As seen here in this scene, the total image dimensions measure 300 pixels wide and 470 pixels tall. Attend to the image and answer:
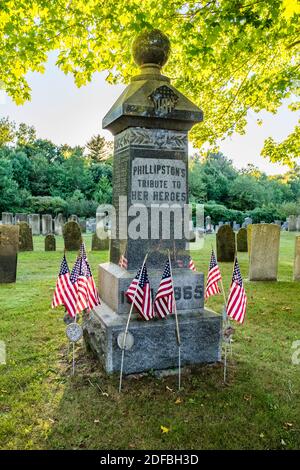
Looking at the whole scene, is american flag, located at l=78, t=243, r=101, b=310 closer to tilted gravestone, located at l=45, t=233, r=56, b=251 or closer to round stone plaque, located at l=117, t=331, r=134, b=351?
round stone plaque, located at l=117, t=331, r=134, b=351

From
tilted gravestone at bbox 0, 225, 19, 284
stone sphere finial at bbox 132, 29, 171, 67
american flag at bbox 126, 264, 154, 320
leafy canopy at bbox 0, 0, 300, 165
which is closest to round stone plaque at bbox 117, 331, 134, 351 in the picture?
american flag at bbox 126, 264, 154, 320

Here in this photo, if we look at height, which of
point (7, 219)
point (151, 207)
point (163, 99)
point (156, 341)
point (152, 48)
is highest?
point (152, 48)

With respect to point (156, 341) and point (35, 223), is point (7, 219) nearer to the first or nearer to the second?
point (35, 223)

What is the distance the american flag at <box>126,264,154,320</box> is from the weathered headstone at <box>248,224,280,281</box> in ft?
20.1

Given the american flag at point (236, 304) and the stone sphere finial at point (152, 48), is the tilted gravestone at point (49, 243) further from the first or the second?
the american flag at point (236, 304)

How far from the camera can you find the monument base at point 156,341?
3.95 metres

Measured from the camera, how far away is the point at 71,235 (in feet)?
49.5

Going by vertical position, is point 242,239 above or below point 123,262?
above

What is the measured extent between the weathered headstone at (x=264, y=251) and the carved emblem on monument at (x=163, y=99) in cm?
579

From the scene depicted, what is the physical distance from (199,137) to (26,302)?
7.43m

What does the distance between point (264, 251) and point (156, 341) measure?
627 centimetres

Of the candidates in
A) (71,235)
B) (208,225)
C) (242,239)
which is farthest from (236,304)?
(208,225)

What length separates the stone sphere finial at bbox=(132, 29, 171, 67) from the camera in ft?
14.8
